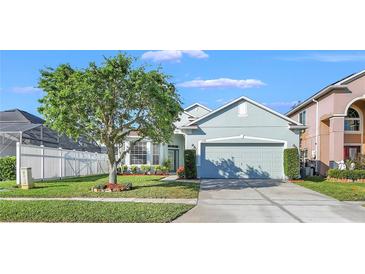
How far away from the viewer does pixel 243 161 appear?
17781 mm

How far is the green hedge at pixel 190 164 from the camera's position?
17.4m

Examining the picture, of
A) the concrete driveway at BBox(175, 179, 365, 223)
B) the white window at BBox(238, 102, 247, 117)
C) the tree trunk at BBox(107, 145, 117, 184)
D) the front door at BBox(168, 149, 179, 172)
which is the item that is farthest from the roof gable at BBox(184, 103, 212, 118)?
the concrete driveway at BBox(175, 179, 365, 223)

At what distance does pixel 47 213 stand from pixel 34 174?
7.65 meters

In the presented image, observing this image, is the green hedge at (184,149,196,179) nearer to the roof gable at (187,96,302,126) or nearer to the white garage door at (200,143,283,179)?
the white garage door at (200,143,283,179)

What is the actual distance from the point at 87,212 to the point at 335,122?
48.9 ft

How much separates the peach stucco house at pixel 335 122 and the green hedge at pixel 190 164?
671cm

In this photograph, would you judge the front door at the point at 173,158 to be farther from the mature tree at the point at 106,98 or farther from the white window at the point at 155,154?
the mature tree at the point at 106,98

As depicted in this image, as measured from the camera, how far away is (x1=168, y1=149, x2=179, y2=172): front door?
22781mm

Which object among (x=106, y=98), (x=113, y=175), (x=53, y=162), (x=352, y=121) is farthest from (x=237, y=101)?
(x=53, y=162)

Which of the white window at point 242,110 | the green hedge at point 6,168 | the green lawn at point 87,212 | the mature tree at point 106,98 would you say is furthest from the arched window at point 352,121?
the green hedge at point 6,168

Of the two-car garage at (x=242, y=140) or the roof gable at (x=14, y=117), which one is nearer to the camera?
the two-car garage at (x=242, y=140)
